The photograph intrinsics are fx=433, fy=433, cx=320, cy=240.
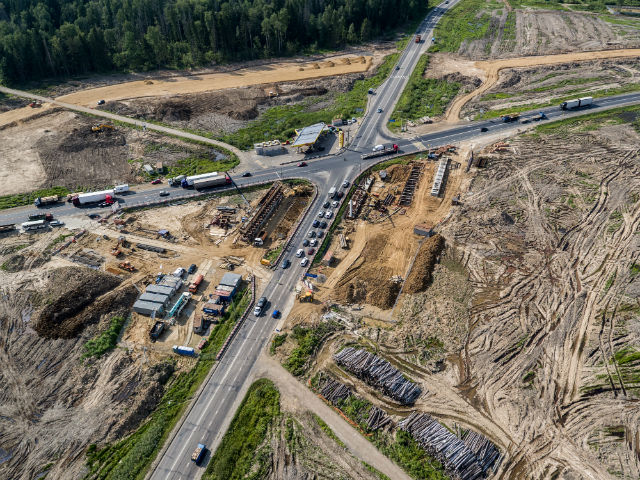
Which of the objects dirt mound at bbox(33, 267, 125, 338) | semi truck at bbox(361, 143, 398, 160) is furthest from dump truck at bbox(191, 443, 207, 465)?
semi truck at bbox(361, 143, 398, 160)

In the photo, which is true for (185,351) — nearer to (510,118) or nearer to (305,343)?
(305,343)

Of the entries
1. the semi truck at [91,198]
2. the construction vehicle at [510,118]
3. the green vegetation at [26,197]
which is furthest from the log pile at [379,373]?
the construction vehicle at [510,118]

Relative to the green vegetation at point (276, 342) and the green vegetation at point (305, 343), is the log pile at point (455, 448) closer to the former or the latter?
the green vegetation at point (305, 343)

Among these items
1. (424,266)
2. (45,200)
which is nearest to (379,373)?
(424,266)

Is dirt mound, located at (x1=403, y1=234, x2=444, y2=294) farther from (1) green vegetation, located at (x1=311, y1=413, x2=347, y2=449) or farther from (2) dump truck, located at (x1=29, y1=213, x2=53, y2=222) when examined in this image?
(2) dump truck, located at (x1=29, y1=213, x2=53, y2=222)

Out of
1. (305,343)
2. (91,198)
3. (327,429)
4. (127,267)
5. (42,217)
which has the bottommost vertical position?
(327,429)

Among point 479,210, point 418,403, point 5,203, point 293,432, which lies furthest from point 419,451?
point 5,203

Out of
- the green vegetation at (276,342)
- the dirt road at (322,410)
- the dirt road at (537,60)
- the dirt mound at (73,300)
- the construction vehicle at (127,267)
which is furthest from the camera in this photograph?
the dirt road at (537,60)

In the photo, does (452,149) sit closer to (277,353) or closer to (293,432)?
(277,353)
